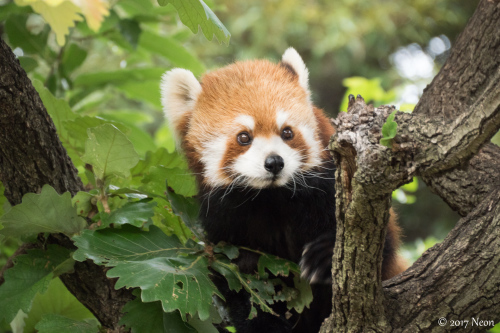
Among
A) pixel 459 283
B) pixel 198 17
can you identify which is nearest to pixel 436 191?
pixel 459 283

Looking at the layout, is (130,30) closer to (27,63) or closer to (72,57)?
(72,57)

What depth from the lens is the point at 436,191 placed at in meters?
2.17

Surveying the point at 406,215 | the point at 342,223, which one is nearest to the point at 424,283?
the point at 342,223

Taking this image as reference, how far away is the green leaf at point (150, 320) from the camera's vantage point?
1.73 metres

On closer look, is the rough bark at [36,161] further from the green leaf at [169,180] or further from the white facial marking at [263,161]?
the white facial marking at [263,161]

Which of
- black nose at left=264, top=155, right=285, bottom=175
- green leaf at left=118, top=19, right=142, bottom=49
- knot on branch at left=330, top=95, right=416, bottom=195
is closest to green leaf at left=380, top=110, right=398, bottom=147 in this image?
knot on branch at left=330, top=95, right=416, bottom=195

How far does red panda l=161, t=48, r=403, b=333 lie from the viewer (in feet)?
6.95

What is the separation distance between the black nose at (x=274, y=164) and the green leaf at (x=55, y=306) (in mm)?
1080

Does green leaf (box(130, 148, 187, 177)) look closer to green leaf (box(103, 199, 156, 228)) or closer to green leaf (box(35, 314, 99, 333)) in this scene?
green leaf (box(103, 199, 156, 228))

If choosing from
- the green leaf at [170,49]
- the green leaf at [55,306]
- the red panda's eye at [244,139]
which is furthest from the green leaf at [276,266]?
the green leaf at [170,49]

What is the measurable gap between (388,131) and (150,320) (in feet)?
3.51

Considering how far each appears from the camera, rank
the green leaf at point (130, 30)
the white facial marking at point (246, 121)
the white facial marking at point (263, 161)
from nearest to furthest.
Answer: the white facial marking at point (263, 161)
the white facial marking at point (246, 121)
the green leaf at point (130, 30)

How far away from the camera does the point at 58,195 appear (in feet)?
5.85

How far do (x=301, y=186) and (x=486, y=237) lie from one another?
0.79 meters
